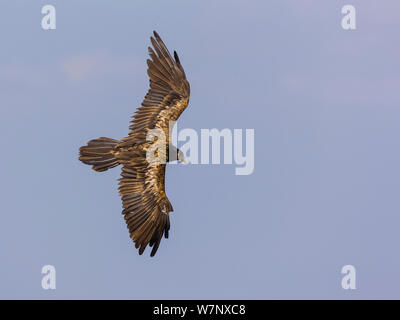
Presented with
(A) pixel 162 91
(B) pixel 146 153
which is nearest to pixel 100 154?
(B) pixel 146 153

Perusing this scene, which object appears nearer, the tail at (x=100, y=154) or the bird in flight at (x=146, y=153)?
the bird in flight at (x=146, y=153)

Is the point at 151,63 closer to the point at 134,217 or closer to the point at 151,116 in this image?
the point at 151,116

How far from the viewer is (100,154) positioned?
16547 millimetres

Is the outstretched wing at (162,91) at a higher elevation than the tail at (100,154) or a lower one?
higher

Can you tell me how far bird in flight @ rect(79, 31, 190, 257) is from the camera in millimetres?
15570

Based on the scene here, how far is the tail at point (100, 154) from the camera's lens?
54.0 ft

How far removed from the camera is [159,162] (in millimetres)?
15875

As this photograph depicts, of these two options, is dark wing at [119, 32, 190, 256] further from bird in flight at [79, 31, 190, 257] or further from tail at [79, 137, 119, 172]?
tail at [79, 137, 119, 172]

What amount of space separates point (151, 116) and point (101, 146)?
123 centimetres

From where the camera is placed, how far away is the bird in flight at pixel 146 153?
15.6m

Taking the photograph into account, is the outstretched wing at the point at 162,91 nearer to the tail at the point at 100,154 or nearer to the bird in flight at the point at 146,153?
the bird in flight at the point at 146,153

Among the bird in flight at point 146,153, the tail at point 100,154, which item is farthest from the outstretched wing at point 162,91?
the tail at point 100,154

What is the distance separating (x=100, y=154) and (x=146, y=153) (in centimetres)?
119

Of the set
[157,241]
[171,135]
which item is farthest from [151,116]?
[157,241]
